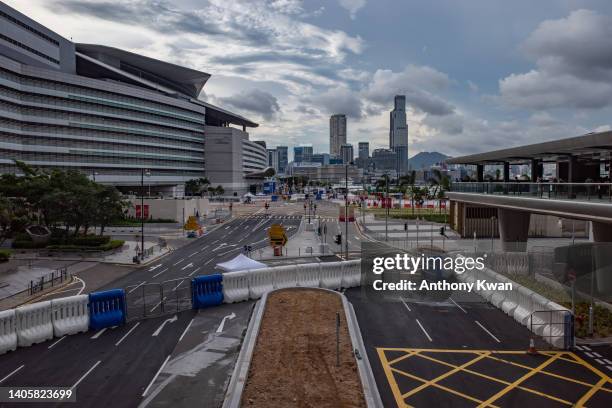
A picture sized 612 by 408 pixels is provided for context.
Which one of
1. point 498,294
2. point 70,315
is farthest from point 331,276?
point 70,315

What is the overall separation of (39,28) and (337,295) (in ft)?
361

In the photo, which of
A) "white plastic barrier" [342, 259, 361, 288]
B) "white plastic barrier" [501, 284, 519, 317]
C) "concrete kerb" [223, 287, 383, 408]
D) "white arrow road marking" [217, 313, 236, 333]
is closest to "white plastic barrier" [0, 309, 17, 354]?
"white arrow road marking" [217, 313, 236, 333]

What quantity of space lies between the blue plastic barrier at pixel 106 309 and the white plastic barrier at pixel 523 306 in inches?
774

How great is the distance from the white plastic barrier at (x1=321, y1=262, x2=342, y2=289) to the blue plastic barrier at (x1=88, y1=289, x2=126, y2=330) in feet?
40.5

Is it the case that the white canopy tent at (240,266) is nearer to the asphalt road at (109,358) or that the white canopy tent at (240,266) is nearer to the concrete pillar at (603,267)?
the asphalt road at (109,358)

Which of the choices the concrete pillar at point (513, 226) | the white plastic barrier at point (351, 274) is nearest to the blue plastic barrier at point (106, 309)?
the white plastic barrier at point (351, 274)

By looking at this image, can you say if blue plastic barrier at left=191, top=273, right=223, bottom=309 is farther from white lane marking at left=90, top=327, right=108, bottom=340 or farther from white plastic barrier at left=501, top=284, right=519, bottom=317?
white plastic barrier at left=501, top=284, right=519, bottom=317

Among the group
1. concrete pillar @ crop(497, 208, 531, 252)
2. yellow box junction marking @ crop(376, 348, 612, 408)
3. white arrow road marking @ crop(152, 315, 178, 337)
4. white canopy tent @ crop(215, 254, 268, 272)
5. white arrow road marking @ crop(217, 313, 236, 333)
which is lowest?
yellow box junction marking @ crop(376, 348, 612, 408)

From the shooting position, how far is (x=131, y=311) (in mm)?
23344

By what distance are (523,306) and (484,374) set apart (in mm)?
7684

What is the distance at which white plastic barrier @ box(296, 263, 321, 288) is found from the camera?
27.4 m

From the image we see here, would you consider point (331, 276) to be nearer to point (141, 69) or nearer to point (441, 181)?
point (441, 181)

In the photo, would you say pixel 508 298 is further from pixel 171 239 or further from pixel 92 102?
pixel 92 102

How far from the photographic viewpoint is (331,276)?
93.2ft
